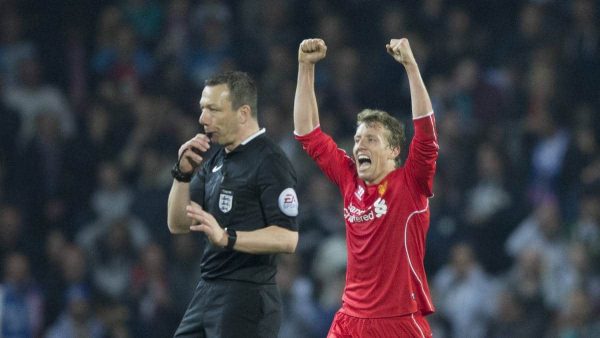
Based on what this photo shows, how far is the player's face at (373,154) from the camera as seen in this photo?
510 cm

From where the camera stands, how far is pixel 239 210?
489 cm

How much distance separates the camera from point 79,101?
10555 mm

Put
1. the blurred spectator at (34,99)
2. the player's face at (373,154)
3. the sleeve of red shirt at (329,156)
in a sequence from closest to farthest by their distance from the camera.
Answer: the player's face at (373,154)
the sleeve of red shirt at (329,156)
the blurred spectator at (34,99)

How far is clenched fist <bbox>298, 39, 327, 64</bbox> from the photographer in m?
5.21

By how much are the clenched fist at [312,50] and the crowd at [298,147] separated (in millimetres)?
3425

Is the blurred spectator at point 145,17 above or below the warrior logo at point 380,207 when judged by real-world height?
above

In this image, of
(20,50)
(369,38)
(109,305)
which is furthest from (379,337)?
(20,50)

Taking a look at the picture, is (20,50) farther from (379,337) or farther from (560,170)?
(379,337)

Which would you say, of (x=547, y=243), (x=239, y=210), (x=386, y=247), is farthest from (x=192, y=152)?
(x=547, y=243)

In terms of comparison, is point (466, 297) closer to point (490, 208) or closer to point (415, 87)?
point (490, 208)

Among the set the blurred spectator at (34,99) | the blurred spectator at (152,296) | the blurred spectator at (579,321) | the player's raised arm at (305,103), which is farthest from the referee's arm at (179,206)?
the blurred spectator at (34,99)

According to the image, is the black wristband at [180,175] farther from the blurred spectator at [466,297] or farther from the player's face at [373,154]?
the blurred spectator at [466,297]

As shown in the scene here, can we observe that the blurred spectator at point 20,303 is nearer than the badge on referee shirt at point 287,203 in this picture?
No

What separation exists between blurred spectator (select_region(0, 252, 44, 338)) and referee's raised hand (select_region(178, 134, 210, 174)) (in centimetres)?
435
